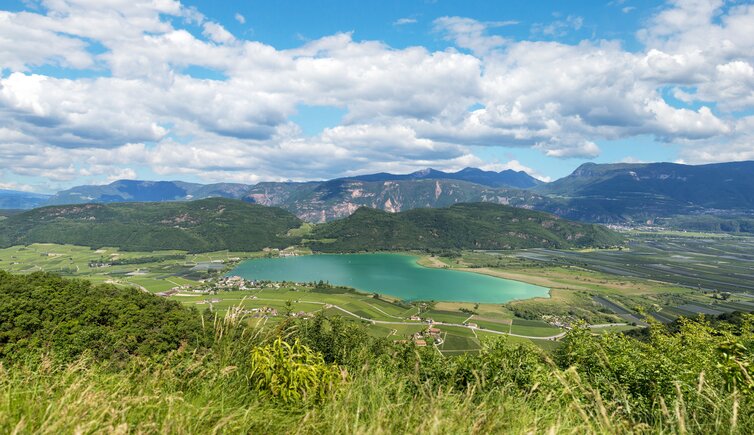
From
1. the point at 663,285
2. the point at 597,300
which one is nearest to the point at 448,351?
the point at 597,300

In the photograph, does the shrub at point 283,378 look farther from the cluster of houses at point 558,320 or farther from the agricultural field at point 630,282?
the cluster of houses at point 558,320

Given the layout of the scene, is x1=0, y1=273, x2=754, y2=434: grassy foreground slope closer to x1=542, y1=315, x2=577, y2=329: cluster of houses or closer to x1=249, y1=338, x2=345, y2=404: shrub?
x1=249, y1=338, x2=345, y2=404: shrub

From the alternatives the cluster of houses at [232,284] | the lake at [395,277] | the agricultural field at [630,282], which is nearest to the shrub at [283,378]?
the agricultural field at [630,282]

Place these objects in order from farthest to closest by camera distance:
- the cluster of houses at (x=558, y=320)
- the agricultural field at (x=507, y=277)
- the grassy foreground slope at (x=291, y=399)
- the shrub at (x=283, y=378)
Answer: the cluster of houses at (x=558, y=320)
the agricultural field at (x=507, y=277)
the shrub at (x=283, y=378)
the grassy foreground slope at (x=291, y=399)

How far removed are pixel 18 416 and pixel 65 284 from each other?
154ft

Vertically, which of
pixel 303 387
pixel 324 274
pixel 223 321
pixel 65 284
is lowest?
pixel 324 274

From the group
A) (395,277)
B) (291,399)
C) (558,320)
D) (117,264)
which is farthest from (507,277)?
(117,264)

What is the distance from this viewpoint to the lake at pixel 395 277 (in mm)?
109125

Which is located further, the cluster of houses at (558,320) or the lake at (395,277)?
the lake at (395,277)

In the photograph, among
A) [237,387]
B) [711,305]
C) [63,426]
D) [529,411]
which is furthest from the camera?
[711,305]

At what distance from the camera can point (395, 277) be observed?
461 ft

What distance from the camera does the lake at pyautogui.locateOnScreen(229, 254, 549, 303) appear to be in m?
109

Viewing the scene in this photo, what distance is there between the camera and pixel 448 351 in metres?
56.5

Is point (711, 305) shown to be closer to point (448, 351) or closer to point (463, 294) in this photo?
point (463, 294)
